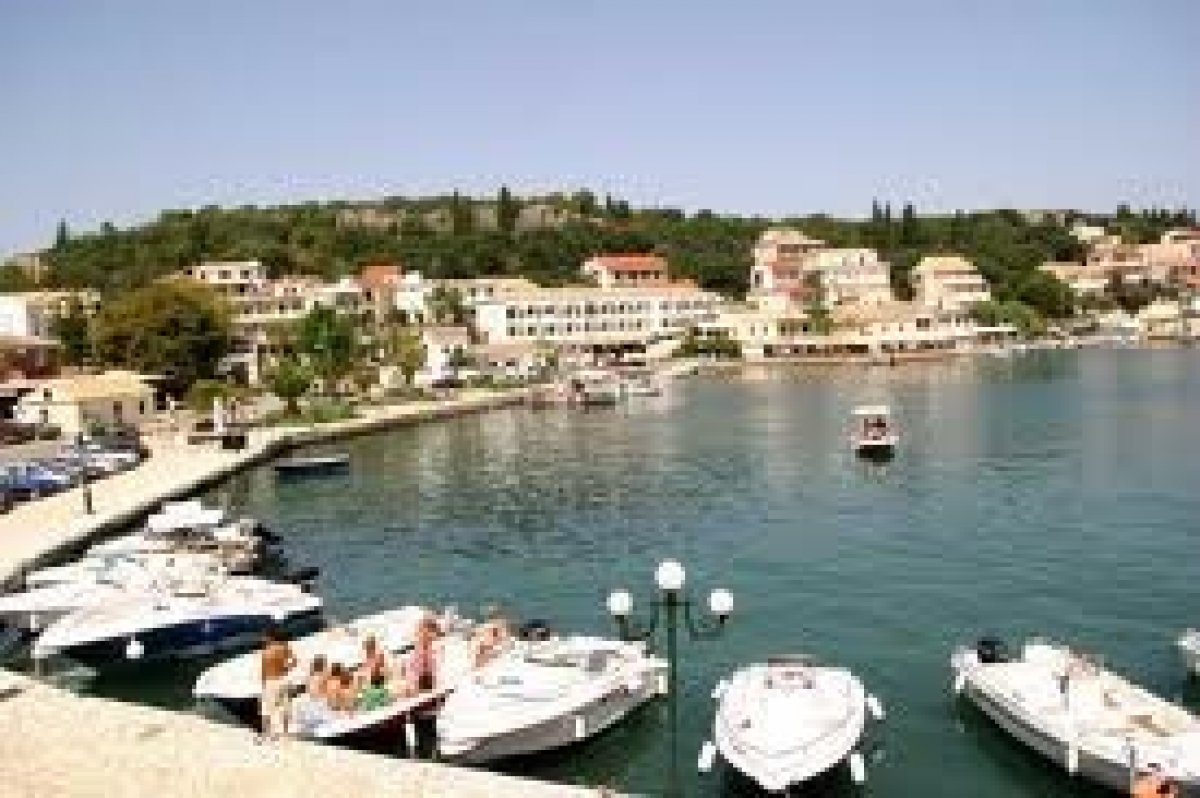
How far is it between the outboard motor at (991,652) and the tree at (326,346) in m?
86.7

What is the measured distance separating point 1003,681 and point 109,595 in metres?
21.0

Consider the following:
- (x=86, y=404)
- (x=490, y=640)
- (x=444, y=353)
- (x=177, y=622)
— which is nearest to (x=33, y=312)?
(x=444, y=353)

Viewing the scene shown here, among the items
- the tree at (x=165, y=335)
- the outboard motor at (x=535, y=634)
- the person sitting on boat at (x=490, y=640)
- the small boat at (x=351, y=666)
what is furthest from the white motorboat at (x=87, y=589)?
the tree at (x=165, y=335)

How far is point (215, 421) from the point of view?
85.6 m

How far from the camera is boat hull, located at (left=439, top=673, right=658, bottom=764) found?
81.7 ft

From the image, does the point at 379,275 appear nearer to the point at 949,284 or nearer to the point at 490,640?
the point at 949,284

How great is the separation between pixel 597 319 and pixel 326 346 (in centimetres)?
6791

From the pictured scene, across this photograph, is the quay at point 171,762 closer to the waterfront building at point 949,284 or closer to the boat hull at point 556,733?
the boat hull at point 556,733

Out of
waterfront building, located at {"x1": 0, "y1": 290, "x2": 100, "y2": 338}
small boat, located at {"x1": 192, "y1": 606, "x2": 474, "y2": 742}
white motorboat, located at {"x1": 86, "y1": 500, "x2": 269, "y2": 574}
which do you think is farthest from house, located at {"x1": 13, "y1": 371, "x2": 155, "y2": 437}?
small boat, located at {"x1": 192, "y1": 606, "x2": 474, "y2": 742}

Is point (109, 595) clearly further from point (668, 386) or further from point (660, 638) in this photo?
point (668, 386)

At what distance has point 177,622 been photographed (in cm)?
3347

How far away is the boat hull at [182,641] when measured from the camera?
32906mm

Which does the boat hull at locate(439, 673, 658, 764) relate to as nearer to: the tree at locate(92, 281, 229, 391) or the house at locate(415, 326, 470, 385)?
the tree at locate(92, 281, 229, 391)

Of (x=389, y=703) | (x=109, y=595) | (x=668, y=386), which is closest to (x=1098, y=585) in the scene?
(x=389, y=703)
